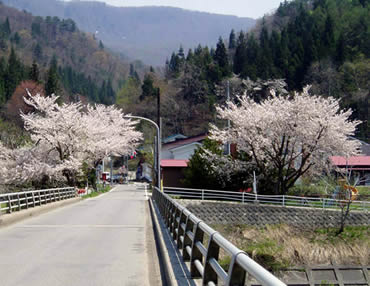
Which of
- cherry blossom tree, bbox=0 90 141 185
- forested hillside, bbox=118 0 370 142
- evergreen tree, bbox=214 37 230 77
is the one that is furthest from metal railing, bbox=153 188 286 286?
evergreen tree, bbox=214 37 230 77

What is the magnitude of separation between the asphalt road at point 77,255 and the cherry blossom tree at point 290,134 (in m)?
22.2

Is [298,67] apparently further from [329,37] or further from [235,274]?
[235,274]

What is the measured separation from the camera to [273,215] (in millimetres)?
36531

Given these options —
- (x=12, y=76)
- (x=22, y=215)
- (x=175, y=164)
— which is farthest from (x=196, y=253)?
(x=12, y=76)

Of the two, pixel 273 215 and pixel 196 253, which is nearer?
pixel 196 253

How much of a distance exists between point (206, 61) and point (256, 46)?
1147cm

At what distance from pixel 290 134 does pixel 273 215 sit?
20.6ft

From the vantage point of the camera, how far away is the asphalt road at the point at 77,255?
28.7ft

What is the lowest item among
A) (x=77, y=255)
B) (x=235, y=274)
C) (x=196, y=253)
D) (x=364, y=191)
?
(x=77, y=255)

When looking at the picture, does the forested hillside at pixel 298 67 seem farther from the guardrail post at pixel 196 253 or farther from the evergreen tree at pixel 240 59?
the guardrail post at pixel 196 253

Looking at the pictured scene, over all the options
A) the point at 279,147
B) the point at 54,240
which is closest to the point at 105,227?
the point at 54,240

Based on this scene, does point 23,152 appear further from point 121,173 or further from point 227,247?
point 121,173

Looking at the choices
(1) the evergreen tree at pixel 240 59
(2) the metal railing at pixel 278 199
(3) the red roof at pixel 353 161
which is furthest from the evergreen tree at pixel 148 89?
(2) the metal railing at pixel 278 199

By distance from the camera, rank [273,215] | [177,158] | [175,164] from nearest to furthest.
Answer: [273,215] < [175,164] < [177,158]
